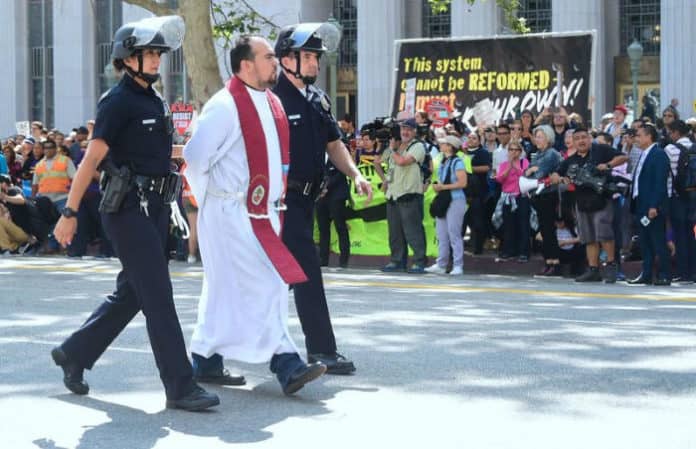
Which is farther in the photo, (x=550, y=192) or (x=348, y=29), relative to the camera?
(x=348, y=29)

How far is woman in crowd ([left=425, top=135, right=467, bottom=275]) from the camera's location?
61.6 feet

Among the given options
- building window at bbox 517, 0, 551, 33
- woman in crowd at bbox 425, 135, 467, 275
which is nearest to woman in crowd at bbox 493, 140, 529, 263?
woman in crowd at bbox 425, 135, 467, 275

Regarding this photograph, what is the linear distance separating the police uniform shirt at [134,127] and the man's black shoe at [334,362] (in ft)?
5.73

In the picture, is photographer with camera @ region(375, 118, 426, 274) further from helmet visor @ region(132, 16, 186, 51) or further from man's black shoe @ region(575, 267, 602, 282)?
helmet visor @ region(132, 16, 186, 51)

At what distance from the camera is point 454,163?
18.8 meters

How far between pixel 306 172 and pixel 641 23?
37.1 metres

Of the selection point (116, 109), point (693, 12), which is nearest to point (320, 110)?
point (116, 109)

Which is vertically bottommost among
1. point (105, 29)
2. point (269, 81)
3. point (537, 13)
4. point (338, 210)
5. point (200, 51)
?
point (338, 210)

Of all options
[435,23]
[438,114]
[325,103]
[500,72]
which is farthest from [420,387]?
[435,23]

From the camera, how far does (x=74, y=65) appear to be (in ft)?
172

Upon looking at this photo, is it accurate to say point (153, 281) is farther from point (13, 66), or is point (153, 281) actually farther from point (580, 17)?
point (13, 66)

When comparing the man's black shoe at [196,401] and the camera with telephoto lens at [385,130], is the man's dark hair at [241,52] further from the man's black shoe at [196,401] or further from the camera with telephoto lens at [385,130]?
the camera with telephoto lens at [385,130]

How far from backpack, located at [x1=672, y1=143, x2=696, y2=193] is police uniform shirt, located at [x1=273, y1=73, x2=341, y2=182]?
8825 mm

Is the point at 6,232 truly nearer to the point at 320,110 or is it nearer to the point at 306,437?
the point at 320,110
